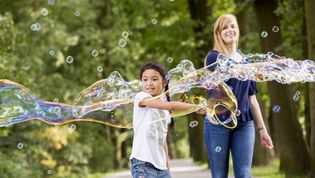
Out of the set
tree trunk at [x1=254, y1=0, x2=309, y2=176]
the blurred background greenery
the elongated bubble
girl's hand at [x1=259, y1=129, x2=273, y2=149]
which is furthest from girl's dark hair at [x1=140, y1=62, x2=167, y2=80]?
tree trunk at [x1=254, y1=0, x2=309, y2=176]

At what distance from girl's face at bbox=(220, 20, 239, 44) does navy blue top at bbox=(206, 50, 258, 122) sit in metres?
0.15

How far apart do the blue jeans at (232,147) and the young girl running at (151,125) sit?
421 mm

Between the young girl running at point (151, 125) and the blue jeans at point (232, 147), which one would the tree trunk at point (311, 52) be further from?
the young girl running at point (151, 125)

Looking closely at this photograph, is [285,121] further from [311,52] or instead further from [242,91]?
[242,91]

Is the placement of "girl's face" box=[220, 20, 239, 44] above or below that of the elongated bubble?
above

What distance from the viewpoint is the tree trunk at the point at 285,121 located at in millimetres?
16594

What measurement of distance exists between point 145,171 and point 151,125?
392 millimetres

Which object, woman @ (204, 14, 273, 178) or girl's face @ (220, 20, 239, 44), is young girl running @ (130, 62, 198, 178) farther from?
girl's face @ (220, 20, 239, 44)

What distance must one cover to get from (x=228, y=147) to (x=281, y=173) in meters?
11.6

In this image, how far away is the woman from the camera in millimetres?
6715

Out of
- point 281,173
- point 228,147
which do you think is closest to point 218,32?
point 228,147

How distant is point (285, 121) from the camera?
16859mm

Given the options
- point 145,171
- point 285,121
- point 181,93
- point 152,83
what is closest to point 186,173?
point 285,121

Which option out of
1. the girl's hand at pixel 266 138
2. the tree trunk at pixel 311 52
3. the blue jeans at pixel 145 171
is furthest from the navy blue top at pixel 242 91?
the tree trunk at pixel 311 52
